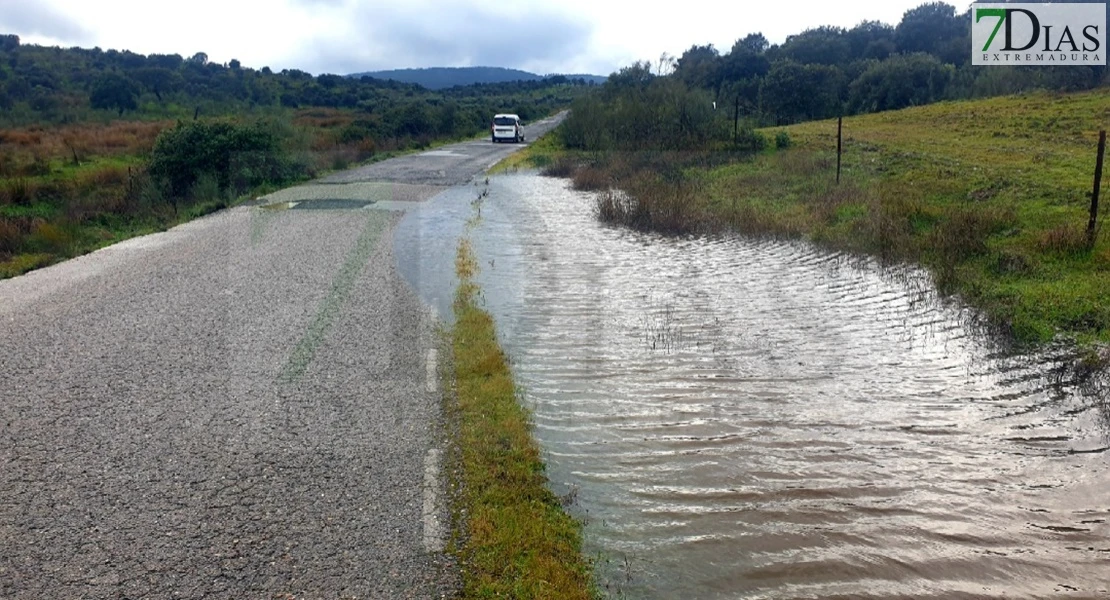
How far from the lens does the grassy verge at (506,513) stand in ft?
13.9

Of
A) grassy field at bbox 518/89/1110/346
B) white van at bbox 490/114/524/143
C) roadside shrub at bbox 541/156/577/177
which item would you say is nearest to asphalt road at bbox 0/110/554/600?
grassy field at bbox 518/89/1110/346

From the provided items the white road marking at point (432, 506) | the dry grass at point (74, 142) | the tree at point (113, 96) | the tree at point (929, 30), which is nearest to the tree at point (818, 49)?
the tree at point (929, 30)

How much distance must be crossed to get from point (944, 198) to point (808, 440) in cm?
1177

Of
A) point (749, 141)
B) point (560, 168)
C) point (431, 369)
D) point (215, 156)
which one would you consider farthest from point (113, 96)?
point (431, 369)

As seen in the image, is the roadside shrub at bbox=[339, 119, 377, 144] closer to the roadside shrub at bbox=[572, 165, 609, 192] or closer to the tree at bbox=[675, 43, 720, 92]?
the roadside shrub at bbox=[572, 165, 609, 192]

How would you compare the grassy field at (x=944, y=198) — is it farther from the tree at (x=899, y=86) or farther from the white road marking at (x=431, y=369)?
the tree at (x=899, y=86)

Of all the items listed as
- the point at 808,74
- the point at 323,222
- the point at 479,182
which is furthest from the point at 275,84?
the point at 323,222

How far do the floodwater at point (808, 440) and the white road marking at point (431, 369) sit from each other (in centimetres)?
77

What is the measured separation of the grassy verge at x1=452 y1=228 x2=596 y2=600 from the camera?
4238 millimetres

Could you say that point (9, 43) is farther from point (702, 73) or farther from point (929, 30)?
point (929, 30)

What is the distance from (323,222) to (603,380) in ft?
36.3

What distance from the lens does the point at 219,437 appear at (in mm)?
6008

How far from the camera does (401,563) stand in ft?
14.3

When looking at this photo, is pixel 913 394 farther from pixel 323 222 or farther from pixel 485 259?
pixel 323 222
